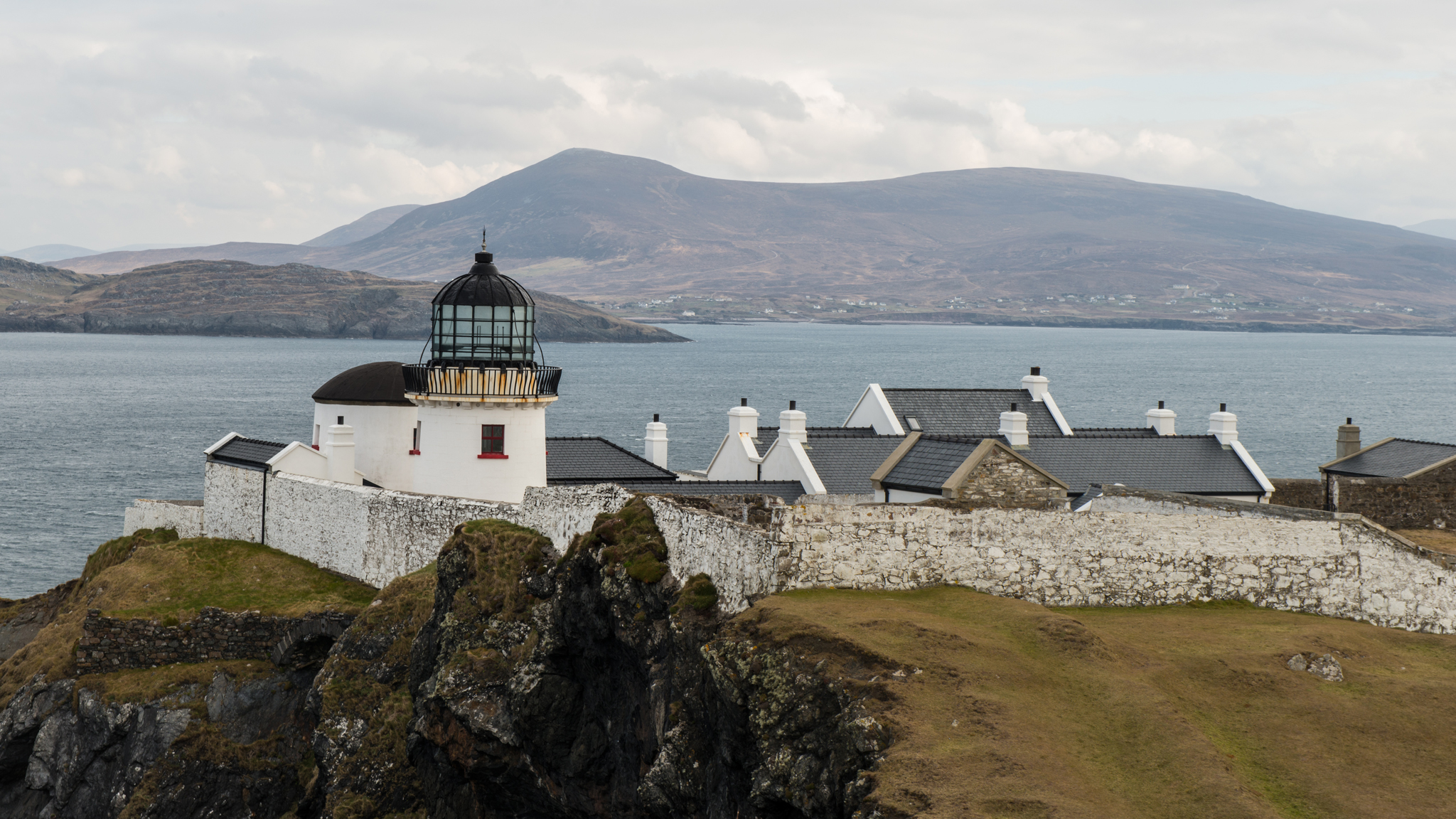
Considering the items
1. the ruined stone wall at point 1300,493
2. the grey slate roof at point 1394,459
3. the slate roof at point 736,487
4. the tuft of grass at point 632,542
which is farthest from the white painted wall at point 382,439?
the grey slate roof at point 1394,459

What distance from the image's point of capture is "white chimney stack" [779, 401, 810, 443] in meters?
38.2

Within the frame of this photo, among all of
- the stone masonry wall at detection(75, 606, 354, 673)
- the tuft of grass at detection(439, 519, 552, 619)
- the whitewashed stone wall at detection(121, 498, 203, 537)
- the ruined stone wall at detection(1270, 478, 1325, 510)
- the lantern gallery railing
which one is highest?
the lantern gallery railing

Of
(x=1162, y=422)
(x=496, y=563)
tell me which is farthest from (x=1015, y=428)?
(x=496, y=563)

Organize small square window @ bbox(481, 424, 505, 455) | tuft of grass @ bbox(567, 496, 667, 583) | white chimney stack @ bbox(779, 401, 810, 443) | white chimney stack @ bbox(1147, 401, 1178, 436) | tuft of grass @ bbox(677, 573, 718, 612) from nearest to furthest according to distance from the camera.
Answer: tuft of grass @ bbox(677, 573, 718, 612), tuft of grass @ bbox(567, 496, 667, 583), small square window @ bbox(481, 424, 505, 455), white chimney stack @ bbox(779, 401, 810, 443), white chimney stack @ bbox(1147, 401, 1178, 436)

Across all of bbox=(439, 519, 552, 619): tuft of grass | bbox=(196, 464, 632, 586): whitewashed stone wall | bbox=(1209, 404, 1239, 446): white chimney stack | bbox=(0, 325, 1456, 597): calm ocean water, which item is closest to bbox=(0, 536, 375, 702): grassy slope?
bbox=(196, 464, 632, 586): whitewashed stone wall

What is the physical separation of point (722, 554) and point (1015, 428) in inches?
739

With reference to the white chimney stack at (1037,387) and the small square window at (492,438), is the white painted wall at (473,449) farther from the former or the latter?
the white chimney stack at (1037,387)

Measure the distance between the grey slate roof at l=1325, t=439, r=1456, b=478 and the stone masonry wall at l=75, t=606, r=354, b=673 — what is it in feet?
108

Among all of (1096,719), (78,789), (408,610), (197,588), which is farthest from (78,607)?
(1096,719)

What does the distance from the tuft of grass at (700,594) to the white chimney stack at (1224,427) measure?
77.2 feet

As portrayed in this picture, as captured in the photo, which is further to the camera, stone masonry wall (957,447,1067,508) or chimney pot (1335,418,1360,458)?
chimney pot (1335,418,1360,458)

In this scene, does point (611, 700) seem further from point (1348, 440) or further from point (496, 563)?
point (1348, 440)

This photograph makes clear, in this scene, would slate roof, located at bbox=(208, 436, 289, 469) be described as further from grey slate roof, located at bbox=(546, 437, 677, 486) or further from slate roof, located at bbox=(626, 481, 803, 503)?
slate roof, located at bbox=(626, 481, 803, 503)

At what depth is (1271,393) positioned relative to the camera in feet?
555
